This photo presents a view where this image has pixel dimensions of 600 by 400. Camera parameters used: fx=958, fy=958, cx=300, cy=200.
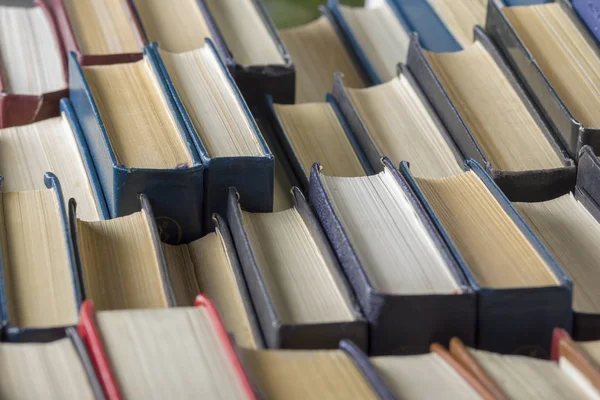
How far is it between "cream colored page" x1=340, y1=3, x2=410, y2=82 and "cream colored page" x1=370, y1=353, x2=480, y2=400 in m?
0.87

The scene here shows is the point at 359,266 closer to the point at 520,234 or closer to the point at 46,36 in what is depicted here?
the point at 520,234

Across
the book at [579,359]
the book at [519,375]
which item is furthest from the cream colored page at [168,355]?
the book at [579,359]

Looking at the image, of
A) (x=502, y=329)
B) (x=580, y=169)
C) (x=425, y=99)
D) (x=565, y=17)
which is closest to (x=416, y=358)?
(x=502, y=329)

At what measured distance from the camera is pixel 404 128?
5.00 ft

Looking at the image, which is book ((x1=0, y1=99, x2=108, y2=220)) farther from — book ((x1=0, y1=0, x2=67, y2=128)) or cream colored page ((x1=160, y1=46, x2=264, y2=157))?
cream colored page ((x1=160, y1=46, x2=264, y2=157))

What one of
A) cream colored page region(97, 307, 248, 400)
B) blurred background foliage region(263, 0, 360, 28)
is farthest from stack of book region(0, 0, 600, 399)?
blurred background foliage region(263, 0, 360, 28)

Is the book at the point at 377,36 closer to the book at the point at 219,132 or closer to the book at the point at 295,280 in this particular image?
the book at the point at 219,132

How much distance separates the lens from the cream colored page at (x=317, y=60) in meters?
1.83

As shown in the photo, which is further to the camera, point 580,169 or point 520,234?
point 580,169

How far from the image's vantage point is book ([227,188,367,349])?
42.1 inches

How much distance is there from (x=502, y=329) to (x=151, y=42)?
2.78 ft

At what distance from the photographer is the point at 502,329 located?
1.11 metres

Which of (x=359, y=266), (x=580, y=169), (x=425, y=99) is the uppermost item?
(x=425, y=99)

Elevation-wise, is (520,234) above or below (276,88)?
below
